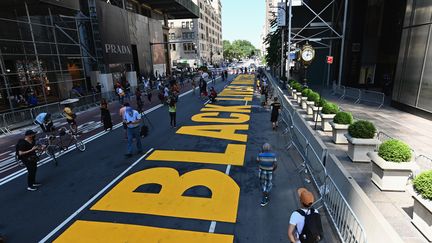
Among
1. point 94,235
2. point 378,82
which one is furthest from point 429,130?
point 378,82

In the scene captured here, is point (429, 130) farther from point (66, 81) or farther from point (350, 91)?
point (66, 81)

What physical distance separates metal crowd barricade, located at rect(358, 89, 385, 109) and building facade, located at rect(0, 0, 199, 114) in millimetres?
22878

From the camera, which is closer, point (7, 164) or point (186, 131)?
point (7, 164)

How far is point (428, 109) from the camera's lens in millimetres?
12914

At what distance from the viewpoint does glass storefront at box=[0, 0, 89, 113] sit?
19423 mm

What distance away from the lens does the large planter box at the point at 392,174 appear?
20.2 feet

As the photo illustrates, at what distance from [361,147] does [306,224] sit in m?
5.58

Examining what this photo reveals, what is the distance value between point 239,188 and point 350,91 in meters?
16.5

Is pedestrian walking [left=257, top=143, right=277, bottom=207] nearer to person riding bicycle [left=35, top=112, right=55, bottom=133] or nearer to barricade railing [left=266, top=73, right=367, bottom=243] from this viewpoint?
barricade railing [left=266, top=73, right=367, bottom=243]

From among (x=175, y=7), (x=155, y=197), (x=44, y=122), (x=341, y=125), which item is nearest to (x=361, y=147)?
(x=341, y=125)

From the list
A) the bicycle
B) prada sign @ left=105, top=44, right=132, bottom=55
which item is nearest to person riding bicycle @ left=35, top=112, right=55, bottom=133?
the bicycle

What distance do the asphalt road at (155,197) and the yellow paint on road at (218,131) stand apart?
0.62m

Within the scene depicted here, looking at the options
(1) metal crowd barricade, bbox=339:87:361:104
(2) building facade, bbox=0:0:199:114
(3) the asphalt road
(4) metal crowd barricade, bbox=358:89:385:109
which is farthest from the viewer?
(2) building facade, bbox=0:0:199:114

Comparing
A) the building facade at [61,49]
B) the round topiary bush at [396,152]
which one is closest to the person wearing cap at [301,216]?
the round topiary bush at [396,152]
